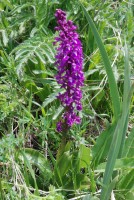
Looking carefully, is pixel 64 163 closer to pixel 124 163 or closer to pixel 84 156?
pixel 84 156

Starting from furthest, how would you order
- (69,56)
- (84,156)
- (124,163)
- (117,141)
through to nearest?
1. (84,156)
2. (124,163)
3. (69,56)
4. (117,141)

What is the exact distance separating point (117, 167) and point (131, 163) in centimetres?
6

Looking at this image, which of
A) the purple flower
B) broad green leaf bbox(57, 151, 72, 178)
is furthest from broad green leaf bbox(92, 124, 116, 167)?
A: the purple flower

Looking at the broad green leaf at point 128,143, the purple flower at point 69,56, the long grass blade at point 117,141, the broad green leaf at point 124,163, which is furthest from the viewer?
the broad green leaf at point 128,143

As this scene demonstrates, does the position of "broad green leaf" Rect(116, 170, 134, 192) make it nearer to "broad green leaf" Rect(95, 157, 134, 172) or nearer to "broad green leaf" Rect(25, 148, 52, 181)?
"broad green leaf" Rect(95, 157, 134, 172)

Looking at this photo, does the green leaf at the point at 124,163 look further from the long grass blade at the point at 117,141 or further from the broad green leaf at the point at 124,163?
the long grass blade at the point at 117,141

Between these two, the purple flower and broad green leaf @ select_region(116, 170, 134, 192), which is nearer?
the purple flower

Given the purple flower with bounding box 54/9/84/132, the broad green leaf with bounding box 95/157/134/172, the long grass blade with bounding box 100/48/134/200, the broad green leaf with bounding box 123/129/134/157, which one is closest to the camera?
the long grass blade with bounding box 100/48/134/200

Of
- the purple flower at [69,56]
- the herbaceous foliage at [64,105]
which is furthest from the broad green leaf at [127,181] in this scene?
the purple flower at [69,56]

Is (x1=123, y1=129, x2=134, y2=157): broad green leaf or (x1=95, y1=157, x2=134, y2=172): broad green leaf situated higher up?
(x1=123, y1=129, x2=134, y2=157): broad green leaf

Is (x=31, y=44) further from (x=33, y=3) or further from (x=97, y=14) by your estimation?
(x=97, y=14)

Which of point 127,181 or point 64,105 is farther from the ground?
point 64,105


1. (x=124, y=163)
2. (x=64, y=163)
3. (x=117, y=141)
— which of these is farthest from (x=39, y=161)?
(x=117, y=141)

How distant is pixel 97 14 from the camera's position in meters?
2.32
